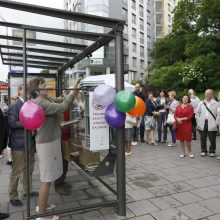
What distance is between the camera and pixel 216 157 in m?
7.95

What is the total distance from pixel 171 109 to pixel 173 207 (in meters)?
5.77

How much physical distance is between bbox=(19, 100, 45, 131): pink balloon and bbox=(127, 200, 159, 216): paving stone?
6.26 ft

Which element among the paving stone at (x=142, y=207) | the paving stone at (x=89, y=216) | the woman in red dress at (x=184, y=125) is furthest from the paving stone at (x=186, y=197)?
the woman in red dress at (x=184, y=125)

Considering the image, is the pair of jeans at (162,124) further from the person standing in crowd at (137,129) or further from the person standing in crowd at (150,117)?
the person standing in crowd at (137,129)

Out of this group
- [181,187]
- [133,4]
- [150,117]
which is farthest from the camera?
[133,4]

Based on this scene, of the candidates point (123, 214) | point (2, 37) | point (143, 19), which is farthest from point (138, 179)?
point (143, 19)

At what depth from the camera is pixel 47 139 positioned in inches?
157

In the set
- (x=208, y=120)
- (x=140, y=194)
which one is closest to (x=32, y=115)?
(x=140, y=194)

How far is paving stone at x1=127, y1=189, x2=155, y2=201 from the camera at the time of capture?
16.4ft

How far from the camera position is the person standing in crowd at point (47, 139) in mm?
3928

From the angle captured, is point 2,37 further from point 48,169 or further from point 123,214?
point 123,214

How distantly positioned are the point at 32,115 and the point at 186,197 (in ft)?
9.42

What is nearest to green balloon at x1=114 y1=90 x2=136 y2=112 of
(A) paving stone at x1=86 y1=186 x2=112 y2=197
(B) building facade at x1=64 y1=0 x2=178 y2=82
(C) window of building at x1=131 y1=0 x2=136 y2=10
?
(A) paving stone at x1=86 y1=186 x2=112 y2=197

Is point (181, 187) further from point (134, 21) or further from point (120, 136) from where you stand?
point (134, 21)
